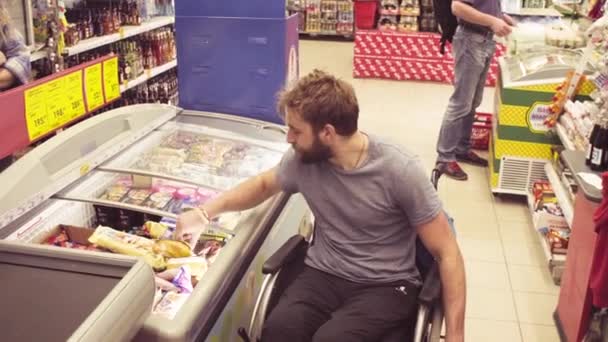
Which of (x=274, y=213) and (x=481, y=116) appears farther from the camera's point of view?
(x=481, y=116)

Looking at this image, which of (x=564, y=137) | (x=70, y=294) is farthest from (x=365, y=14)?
(x=70, y=294)

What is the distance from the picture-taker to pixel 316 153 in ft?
7.62

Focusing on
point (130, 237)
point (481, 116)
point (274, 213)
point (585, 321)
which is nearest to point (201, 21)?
point (274, 213)

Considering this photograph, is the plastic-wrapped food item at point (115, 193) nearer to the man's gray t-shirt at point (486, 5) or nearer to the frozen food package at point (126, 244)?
the frozen food package at point (126, 244)

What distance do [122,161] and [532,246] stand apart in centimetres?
279

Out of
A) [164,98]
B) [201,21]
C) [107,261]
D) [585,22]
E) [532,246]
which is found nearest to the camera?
[107,261]

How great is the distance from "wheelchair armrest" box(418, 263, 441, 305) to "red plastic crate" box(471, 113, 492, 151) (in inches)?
155

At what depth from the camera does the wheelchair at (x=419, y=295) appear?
2.18 metres

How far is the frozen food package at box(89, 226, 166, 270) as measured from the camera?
2.22m

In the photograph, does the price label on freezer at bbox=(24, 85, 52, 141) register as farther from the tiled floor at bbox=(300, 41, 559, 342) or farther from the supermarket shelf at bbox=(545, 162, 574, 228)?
the supermarket shelf at bbox=(545, 162, 574, 228)

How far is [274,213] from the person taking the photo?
2.77 meters

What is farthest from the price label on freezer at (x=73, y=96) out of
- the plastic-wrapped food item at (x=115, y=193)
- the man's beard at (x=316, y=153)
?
the man's beard at (x=316, y=153)

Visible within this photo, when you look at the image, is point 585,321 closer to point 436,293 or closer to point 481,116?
point 436,293

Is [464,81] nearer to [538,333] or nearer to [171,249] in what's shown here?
[538,333]
